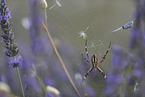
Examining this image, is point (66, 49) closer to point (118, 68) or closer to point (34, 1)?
point (34, 1)

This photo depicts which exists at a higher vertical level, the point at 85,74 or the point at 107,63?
the point at 107,63

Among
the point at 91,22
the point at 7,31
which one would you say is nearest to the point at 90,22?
the point at 91,22

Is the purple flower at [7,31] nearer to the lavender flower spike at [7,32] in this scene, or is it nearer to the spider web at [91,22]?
the lavender flower spike at [7,32]

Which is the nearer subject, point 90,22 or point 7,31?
point 7,31

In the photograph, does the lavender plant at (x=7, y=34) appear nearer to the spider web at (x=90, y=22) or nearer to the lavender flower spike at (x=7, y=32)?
the lavender flower spike at (x=7, y=32)

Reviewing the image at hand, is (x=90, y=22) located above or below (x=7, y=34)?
above

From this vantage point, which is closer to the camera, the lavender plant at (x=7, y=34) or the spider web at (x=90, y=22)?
the lavender plant at (x=7, y=34)

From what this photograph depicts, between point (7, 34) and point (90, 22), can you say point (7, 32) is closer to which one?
point (7, 34)

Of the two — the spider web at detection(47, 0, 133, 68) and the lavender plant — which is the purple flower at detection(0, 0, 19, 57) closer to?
the lavender plant

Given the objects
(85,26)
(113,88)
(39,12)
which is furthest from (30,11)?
(113,88)

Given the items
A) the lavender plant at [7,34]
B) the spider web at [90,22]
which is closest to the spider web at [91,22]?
the spider web at [90,22]

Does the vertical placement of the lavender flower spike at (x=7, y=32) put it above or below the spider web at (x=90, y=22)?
below
